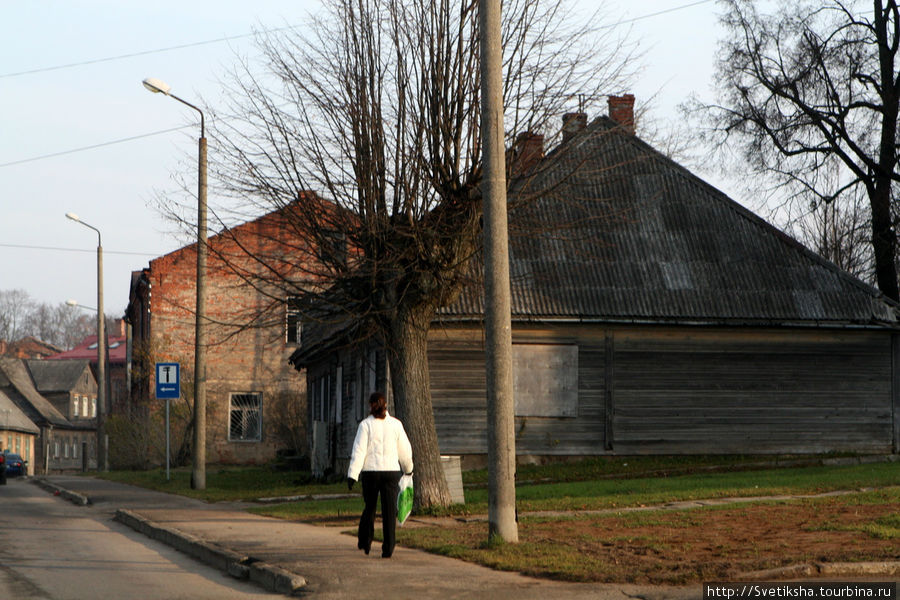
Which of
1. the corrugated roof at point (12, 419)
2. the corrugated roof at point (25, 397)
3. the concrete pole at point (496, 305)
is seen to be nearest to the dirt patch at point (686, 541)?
the concrete pole at point (496, 305)

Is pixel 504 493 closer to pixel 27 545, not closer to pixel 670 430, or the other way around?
pixel 27 545

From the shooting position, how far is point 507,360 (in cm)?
1136

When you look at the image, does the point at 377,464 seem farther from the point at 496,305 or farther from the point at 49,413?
the point at 49,413

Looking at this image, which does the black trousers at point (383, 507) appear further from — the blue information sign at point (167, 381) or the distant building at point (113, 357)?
the distant building at point (113, 357)

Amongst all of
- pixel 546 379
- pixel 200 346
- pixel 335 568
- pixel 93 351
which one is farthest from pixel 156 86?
pixel 93 351

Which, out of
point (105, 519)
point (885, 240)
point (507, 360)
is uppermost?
point (885, 240)

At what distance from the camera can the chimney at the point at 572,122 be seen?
16578mm

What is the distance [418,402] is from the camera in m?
15.9

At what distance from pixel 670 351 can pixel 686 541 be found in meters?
14.1

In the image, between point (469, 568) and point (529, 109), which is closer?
point (469, 568)

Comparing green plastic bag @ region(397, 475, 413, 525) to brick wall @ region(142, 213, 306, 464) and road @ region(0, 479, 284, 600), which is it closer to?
road @ region(0, 479, 284, 600)

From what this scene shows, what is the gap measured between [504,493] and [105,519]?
9.84 metres

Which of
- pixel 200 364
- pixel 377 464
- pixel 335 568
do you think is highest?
pixel 200 364

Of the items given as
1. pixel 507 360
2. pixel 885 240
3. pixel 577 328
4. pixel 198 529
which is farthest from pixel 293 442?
pixel 507 360
